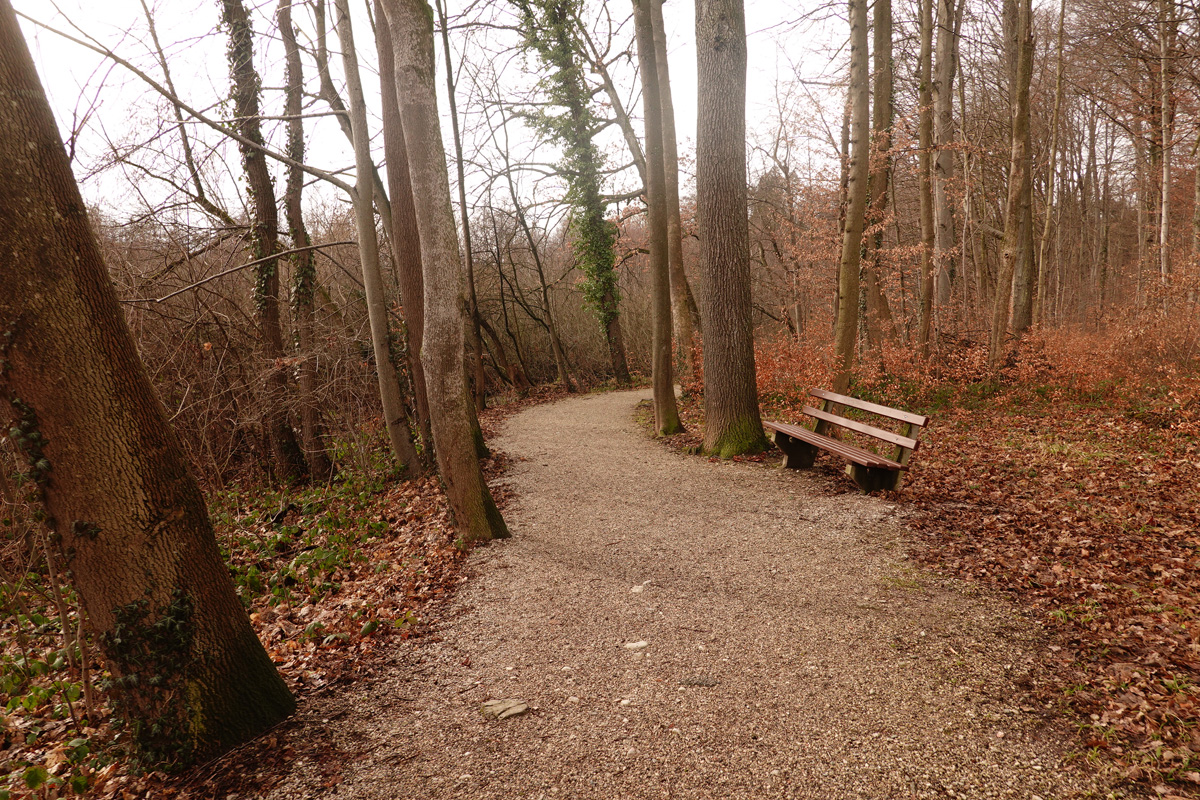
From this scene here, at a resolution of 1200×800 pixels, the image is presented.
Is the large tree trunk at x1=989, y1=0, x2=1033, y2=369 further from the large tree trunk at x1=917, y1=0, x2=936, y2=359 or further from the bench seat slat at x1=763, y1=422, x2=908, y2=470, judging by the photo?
the bench seat slat at x1=763, y1=422, x2=908, y2=470

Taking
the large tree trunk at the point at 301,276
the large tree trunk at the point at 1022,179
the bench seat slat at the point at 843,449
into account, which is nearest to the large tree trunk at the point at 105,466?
the bench seat slat at the point at 843,449

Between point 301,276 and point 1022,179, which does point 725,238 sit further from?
point 1022,179

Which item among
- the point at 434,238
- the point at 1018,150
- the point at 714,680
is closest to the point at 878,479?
the point at 714,680

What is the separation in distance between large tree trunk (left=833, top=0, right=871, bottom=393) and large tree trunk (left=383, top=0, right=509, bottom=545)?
5.47 m

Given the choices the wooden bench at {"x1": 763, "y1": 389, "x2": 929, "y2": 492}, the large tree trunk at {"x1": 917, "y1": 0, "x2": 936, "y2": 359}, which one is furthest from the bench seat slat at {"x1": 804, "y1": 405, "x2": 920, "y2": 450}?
the large tree trunk at {"x1": 917, "y1": 0, "x2": 936, "y2": 359}

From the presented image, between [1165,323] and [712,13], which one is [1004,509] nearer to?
[712,13]

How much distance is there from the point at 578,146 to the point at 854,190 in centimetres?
1075

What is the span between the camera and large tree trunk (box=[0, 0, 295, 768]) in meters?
2.63

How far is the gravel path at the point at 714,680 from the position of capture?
274 cm

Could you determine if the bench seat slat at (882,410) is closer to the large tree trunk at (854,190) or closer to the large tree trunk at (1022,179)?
the large tree trunk at (854,190)

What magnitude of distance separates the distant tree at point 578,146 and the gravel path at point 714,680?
13309 millimetres

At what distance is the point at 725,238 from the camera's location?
8.14m

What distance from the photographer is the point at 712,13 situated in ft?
24.9

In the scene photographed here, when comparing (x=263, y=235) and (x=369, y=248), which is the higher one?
(x=263, y=235)
